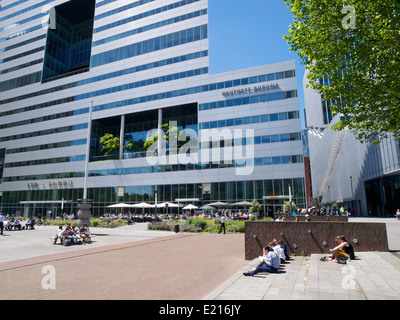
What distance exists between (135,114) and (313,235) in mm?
48588

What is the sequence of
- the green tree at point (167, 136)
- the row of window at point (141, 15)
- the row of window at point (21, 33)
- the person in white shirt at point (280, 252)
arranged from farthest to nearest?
the row of window at point (21, 33)
the row of window at point (141, 15)
the green tree at point (167, 136)
the person in white shirt at point (280, 252)

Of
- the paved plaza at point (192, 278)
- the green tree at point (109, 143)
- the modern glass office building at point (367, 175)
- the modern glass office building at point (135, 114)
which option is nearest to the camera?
the paved plaza at point (192, 278)

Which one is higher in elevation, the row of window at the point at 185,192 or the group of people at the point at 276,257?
the row of window at the point at 185,192

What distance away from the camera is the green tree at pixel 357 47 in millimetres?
10562

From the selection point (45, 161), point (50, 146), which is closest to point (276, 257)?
point (50, 146)

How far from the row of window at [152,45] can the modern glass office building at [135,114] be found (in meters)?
0.24

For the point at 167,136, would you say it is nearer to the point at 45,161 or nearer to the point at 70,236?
the point at 45,161

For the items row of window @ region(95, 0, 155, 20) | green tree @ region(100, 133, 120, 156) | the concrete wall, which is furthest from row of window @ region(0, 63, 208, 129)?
the concrete wall

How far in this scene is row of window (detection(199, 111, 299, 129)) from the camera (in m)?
43.0

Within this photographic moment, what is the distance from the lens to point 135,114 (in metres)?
55.2

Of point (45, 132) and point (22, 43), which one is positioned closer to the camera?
point (45, 132)

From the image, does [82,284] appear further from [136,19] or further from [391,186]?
[136,19]

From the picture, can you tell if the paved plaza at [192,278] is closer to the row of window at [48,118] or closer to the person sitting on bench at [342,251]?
the person sitting on bench at [342,251]

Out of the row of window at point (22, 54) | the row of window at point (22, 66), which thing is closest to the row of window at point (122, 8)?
the row of window at point (22, 54)
